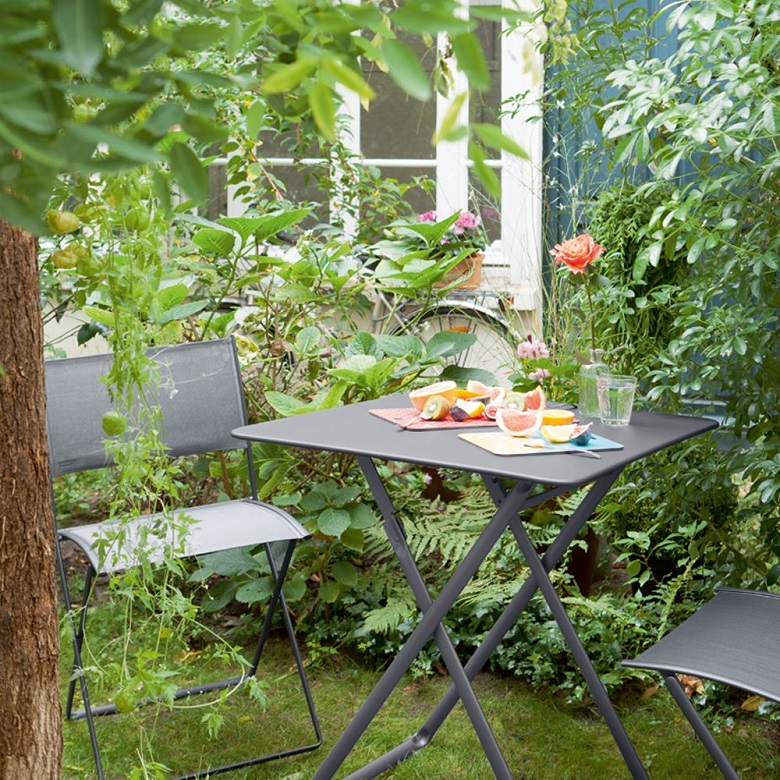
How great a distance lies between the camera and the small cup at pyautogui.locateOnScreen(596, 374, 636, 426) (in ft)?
8.12

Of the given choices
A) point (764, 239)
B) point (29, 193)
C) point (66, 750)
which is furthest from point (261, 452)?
point (29, 193)

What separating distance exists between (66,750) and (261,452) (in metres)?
1.12

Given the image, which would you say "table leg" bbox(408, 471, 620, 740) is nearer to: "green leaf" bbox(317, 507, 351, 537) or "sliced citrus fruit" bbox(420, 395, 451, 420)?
"sliced citrus fruit" bbox(420, 395, 451, 420)

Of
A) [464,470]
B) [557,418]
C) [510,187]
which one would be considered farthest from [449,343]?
[510,187]

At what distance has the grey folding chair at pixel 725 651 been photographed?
6.06 ft

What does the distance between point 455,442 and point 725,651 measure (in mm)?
662

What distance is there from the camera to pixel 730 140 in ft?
8.05

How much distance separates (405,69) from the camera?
0.53m

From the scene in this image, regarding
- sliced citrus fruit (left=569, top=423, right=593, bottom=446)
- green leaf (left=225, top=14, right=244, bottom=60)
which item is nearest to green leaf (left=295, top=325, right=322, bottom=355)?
sliced citrus fruit (left=569, top=423, right=593, bottom=446)

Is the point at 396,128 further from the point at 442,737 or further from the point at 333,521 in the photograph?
the point at 442,737

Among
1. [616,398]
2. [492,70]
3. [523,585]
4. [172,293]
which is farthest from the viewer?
[492,70]

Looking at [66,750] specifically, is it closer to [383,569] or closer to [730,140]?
[383,569]

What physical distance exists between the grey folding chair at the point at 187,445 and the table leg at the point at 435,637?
44cm

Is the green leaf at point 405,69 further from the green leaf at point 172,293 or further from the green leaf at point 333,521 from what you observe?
the green leaf at point 333,521
